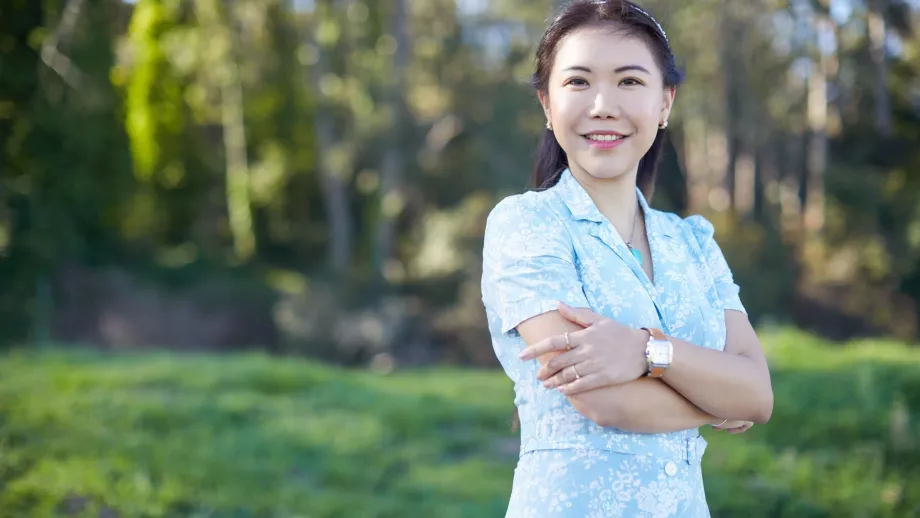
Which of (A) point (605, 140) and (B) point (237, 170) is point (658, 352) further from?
(B) point (237, 170)

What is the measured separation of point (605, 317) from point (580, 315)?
5cm

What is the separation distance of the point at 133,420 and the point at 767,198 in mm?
19604

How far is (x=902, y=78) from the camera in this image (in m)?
18.1

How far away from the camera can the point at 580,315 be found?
1.54 meters

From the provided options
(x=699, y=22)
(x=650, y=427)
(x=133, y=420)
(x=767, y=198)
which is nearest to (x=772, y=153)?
(x=767, y=198)

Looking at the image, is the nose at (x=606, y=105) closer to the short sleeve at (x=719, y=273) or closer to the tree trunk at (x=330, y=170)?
the short sleeve at (x=719, y=273)

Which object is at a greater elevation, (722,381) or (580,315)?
(580,315)

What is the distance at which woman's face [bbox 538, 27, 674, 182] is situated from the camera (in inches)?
64.4

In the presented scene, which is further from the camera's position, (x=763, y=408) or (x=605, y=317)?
(x=763, y=408)

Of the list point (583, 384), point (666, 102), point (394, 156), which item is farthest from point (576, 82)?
point (394, 156)

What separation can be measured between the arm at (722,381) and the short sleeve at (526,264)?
191mm

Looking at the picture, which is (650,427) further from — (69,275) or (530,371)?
(69,275)

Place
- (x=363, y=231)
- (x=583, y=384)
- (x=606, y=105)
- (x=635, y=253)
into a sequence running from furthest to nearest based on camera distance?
1. (x=363, y=231)
2. (x=635, y=253)
3. (x=606, y=105)
4. (x=583, y=384)

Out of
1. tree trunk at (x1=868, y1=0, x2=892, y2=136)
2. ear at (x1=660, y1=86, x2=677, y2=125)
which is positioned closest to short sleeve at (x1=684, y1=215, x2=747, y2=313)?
ear at (x1=660, y1=86, x2=677, y2=125)
